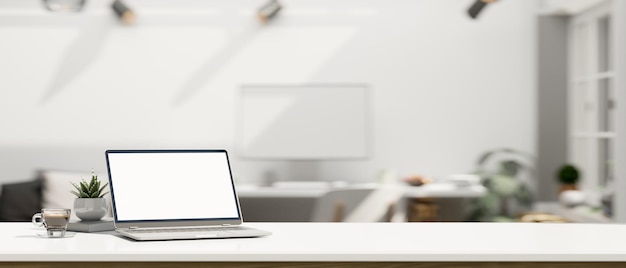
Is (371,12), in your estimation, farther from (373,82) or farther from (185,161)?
(185,161)

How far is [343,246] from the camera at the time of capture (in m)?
2.16

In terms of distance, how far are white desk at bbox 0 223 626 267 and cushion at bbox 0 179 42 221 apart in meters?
4.74

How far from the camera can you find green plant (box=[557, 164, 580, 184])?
23.6 ft

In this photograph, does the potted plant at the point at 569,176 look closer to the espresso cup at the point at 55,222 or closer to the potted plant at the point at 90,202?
the potted plant at the point at 90,202

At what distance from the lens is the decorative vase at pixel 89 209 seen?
97.5 inches

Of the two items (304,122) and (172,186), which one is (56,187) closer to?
(304,122)

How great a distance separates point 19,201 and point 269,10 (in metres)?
2.44

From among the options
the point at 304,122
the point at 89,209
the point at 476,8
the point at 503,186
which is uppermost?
the point at 476,8

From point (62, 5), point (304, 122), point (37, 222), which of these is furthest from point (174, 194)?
point (304, 122)

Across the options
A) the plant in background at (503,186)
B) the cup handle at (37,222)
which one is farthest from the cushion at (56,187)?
the cup handle at (37,222)

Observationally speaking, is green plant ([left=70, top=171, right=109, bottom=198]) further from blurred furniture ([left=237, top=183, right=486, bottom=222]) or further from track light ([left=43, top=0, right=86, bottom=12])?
track light ([left=43, top=0, right=86, bottom=12])

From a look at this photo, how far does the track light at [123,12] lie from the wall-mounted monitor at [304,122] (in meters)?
1.09

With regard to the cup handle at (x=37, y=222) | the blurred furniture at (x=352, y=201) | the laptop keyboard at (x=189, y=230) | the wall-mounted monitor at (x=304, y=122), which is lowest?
the blurred furniture at (x=352, y=201)

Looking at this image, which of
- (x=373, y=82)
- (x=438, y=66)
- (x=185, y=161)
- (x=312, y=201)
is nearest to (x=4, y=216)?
(x=312, y=201)
